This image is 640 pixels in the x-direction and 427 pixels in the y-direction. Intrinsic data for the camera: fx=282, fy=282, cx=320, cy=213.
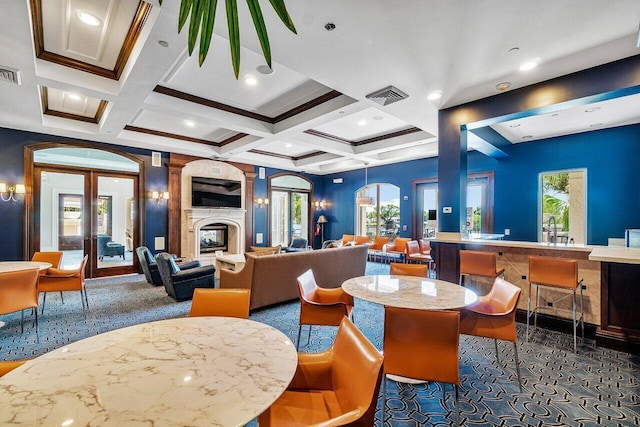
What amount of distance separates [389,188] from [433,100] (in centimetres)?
520

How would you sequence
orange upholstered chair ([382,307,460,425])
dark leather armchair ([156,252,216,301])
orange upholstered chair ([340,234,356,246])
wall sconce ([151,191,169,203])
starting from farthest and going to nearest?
orange upholstered chair ([340,234,356,246]), wall sconce ([151,191,169,203]), dark leather armchair ([156,252,216,301]), orange upholstered chair ([382,307,460,425])

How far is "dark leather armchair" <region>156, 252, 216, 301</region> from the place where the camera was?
14.4 feet

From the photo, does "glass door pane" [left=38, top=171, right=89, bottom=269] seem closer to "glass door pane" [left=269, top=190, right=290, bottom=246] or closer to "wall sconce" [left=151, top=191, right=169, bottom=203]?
"wall sconce" [left=151, top=191, right=169, bottom=203]

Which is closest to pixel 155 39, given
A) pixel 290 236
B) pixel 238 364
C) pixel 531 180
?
pixel 238 364

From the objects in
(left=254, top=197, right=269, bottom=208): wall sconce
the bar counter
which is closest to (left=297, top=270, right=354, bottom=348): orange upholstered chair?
the bar counter

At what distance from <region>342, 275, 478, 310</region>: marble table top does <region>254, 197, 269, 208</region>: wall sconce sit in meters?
6.62

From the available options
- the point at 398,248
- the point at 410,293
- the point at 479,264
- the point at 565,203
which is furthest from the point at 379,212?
the point at 410,293

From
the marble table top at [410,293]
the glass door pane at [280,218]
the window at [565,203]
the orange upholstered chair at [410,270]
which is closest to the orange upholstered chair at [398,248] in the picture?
the window at [565,203]

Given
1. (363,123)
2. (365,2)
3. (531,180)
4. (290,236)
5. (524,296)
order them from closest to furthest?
1. (365,2)
2. (524,296)
3. (363,123)
4. (531,180)
5. (290,236)

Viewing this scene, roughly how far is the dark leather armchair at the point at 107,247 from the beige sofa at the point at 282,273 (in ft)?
13.1

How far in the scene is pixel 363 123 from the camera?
5.73 meters

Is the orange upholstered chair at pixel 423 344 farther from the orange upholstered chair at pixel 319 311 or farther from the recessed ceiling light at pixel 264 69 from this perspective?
the recessed ceiling light at pixel 264 69

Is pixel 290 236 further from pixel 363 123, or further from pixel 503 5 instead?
pixel 503 5

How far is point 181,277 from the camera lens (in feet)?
14.7
